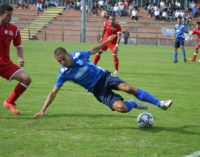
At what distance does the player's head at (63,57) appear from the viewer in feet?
27.2

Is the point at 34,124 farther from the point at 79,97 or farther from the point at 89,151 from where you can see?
the point at 79,97

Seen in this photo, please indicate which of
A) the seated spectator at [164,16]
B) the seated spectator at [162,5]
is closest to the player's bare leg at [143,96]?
the seated spectator at [164,16]

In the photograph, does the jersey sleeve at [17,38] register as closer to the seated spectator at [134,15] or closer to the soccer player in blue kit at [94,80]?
the soccer player in blue kit at [94,80]

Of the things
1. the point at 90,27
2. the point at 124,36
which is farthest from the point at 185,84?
the point at 90,27

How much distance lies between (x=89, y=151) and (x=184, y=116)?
353 centimetres

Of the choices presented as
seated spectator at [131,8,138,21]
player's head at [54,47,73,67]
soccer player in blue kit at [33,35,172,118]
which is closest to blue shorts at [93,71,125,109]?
soccer player in blue kit at [33,35,172,118]

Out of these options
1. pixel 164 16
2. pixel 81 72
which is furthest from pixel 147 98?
pixel 164 16

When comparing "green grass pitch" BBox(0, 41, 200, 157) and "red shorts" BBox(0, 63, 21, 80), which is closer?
"green grass pitch" BBox(0, 41, 200, 157)

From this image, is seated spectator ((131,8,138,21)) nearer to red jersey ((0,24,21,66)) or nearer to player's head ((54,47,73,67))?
red jersey ((0,24,21,66))

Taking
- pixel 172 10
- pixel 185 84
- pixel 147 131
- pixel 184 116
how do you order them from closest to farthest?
pixel 147 131 < pixel 184 116 < pixel 185 84 < pixel 172 10

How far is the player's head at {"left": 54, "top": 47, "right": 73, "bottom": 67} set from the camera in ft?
27.2

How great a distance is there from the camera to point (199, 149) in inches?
272

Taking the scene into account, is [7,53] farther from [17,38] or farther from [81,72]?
[81,72]

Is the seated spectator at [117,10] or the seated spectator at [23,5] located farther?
the seated spectator at [23,5]
